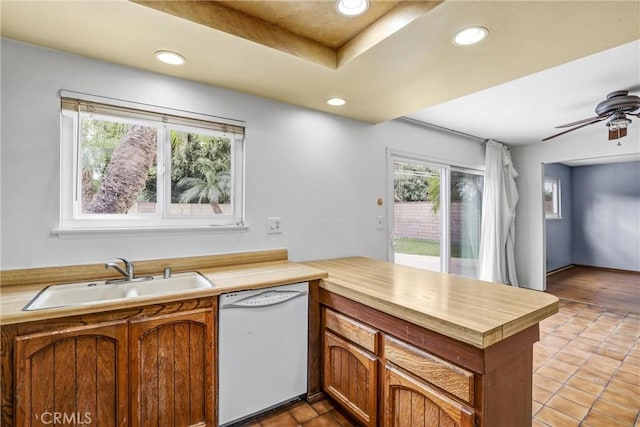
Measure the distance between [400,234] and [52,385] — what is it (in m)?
2.96

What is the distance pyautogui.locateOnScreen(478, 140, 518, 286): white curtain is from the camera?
420cm

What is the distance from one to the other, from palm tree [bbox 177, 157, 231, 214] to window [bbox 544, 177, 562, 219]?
634 cm

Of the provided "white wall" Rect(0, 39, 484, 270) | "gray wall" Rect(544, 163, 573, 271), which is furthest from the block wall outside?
"gray wall" Rect(544, 163, 573, 271)

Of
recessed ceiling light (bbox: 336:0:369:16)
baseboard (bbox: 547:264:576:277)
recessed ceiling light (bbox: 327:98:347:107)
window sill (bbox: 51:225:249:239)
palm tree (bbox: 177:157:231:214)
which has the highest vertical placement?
recessed ceiling light (bbox: 336:0:369:16)

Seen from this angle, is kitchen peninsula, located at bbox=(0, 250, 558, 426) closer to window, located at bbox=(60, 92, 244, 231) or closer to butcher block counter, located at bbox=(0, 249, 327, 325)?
butcher block counter, located at bbox=(0, 249, 327, 325)

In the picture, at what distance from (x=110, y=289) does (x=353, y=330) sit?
139 cm

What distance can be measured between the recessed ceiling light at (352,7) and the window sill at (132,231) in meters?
1.50

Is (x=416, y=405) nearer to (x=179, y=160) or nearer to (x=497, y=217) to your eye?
(x=179, y=160)

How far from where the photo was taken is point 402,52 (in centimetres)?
159

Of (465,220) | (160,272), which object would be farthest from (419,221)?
(160,272)

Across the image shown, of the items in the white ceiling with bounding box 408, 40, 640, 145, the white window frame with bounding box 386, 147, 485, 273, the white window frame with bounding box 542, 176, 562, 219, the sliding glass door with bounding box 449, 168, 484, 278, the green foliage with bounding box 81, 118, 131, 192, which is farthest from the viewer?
the white window frame with bounding box 542, 176, 562, 219

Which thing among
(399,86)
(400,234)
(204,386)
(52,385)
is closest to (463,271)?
(400,234)

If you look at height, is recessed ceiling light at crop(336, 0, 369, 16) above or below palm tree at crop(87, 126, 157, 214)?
above

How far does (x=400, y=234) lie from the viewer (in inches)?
130
